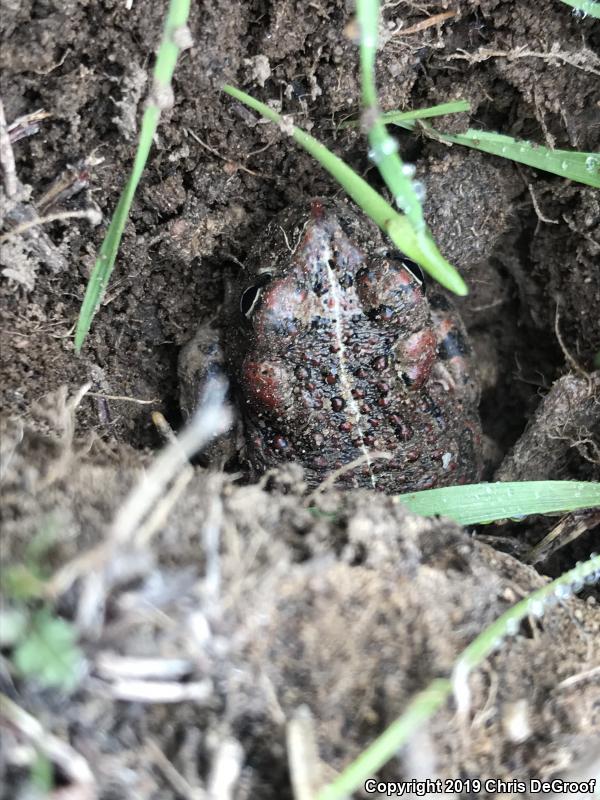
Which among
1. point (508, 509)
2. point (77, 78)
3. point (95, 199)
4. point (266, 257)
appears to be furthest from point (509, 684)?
point (77, 78)

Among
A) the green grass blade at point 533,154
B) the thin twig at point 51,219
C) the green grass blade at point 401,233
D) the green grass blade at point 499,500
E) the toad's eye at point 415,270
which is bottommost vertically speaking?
the green grass blade at point 499,500

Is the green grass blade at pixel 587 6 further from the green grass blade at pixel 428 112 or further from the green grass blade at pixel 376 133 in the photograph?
the green grass blade at pixel 376 133

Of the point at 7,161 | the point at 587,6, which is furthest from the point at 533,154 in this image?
the point at 7,161

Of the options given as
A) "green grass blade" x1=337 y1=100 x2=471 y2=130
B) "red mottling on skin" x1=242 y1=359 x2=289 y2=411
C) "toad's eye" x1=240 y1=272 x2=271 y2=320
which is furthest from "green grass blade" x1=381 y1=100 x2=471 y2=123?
"red mottling on skin" x1=242 y1=359 x2=289 y2=411

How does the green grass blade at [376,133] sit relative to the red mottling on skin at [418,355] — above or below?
above

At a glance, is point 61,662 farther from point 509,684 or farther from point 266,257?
point 266,257

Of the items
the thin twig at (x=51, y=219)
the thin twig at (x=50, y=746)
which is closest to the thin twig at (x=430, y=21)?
the thin twig at (x=51, y=219)

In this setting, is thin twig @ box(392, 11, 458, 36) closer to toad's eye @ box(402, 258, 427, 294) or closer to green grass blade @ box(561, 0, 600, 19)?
green grass blade @ box(561, 0, 600, 19)
